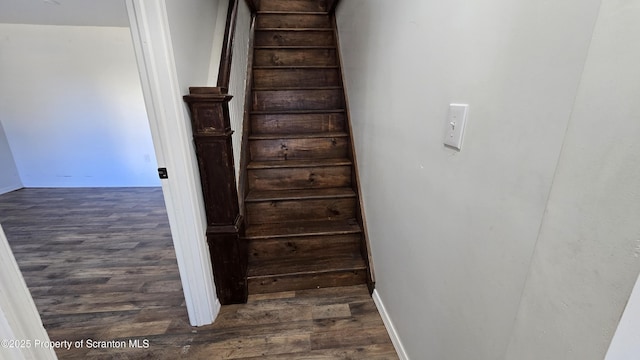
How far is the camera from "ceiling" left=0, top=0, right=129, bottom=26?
2.70 metres

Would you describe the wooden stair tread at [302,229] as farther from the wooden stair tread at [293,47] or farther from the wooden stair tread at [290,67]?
the wooden stair tread at [293,47]

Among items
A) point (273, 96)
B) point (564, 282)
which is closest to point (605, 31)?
point (564, 282)

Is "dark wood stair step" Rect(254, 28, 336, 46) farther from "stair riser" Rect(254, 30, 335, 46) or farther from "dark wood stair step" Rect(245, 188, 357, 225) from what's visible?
"dark wood stair step" Rect(245, 188, 357, 225)

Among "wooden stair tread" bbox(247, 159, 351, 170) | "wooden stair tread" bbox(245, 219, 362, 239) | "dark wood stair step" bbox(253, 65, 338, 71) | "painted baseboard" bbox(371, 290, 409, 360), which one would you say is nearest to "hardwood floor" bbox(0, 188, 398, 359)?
"painted baseboard" bbox(371, 290, 409, 360)

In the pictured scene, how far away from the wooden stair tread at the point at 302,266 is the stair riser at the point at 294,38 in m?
2.04

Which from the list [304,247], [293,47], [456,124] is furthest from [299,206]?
[293,47]

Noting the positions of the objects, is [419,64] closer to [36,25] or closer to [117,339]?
[117,339]

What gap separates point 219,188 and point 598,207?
1.39 meters

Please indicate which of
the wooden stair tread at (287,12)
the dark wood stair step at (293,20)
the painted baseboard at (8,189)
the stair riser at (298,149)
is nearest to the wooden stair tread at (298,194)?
the stair riser at (298,149)

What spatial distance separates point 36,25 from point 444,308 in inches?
218

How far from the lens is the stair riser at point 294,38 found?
2533 millimetres

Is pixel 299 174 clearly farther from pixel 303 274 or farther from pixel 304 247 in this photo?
pixel 303 274

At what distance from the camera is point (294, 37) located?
8.44 feet

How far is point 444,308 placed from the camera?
0.90 metres
